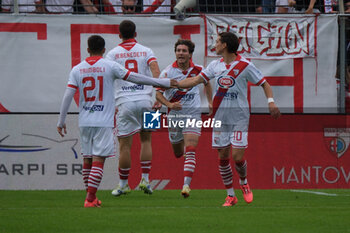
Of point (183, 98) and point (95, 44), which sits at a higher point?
point (95, 44)

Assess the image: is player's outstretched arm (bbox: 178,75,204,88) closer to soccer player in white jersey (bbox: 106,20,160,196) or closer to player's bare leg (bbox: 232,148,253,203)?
player's bare leg (bbox: 232,148,253,203)

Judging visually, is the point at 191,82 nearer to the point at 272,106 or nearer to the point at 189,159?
the point at 272,106

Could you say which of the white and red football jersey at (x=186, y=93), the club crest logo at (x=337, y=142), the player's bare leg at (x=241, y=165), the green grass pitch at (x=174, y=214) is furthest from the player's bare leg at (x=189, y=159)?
the club crest logo at (x=337, y=142)

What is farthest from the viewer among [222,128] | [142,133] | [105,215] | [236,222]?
[142,133]

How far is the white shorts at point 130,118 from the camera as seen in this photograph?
1091 centimetres

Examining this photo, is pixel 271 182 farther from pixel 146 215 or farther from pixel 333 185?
pixel 146 215

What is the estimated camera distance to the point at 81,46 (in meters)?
13.9

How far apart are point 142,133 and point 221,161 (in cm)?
189

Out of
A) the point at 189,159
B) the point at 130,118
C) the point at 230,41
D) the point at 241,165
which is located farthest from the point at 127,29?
the point at 241,165

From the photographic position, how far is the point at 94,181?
344 inches

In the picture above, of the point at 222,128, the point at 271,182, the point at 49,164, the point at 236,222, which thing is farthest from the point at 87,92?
the point at 271,182

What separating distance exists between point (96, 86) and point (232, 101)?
1.68m

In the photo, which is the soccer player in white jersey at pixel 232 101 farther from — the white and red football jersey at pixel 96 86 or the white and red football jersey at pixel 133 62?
the white and red football jersey at pixel 133 62

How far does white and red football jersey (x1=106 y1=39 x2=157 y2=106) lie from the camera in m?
10.9
